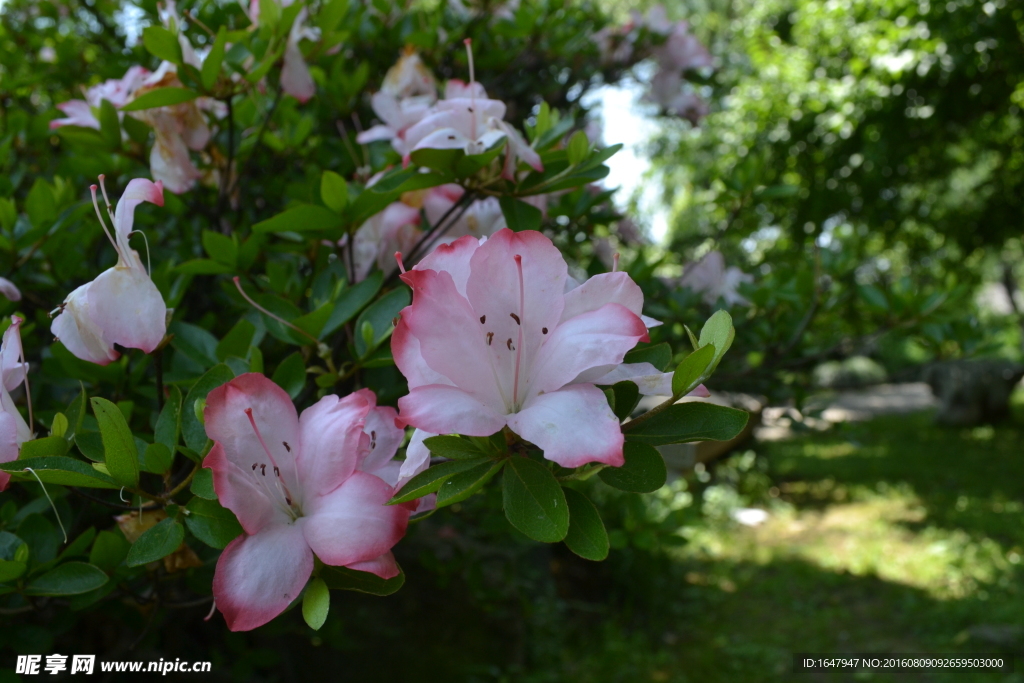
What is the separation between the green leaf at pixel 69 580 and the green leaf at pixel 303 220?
1.28ft

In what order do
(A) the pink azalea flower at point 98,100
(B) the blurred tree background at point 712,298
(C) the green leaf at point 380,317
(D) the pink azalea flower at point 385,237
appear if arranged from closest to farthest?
1. (C) the green leaf at point 380,317
2. (D) the pink azalea flower at point 385,237
3. (A) the pink azalea flower at point 98,100
4. (B) the blurred tree background at point 712,298

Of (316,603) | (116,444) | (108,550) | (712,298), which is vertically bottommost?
(712,298)

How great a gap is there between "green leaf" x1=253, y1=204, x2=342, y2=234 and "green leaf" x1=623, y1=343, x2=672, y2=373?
1.31 feet

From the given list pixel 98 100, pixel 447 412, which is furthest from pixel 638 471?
pixel 98 100

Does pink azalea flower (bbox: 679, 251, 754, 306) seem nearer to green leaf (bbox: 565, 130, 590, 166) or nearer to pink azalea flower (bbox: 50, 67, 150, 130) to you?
green leaf (bbox: 565, 130, 590, 166)

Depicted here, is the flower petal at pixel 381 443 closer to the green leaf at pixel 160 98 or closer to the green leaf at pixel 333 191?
the green leaf at pixel 333 191

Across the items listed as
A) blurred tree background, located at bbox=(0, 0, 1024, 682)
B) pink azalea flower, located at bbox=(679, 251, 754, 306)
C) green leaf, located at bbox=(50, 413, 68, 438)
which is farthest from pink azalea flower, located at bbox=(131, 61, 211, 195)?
pink azalea flower, located at bbox=(679, 251, 754, 306)

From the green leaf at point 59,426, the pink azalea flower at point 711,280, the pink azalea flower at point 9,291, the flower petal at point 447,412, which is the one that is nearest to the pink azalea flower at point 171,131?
Answer: the pink azalea flower at point 9,291

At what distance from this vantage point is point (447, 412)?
1.59ft

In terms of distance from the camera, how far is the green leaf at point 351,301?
796 millimetres

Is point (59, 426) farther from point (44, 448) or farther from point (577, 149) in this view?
point (577, 149)

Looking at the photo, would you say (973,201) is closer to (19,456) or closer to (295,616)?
(295,616)

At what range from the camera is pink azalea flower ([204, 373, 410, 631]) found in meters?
0.54

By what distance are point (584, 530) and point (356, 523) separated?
0.58ft
